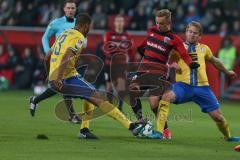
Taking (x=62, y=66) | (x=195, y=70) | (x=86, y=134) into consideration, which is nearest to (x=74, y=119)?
(x=86, y=134)

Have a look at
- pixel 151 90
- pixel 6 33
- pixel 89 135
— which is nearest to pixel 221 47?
pixel 6 33

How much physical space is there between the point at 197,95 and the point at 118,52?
22.2 feet

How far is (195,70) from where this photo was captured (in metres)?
13.1

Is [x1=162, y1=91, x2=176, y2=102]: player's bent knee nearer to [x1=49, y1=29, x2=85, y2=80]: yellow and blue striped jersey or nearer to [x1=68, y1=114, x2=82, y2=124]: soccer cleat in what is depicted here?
[x1=49, y1=29, x2=85, y2=80]: yellow and blue striped jersey

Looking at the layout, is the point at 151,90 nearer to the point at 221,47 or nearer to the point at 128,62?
the point at 128,62

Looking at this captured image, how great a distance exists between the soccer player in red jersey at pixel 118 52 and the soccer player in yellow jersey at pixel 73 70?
20.1ft

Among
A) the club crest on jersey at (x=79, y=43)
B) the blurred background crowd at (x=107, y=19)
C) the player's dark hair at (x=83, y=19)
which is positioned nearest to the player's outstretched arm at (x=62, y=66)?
the club crest on jersey at (x=79, y=43)

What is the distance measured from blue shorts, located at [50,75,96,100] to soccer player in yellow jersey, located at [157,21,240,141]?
123cm

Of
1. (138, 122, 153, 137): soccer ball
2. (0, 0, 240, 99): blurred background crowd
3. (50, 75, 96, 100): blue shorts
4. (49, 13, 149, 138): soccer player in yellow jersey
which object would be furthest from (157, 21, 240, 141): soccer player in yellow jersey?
(0, 0, 240, 99): blurred background crowd

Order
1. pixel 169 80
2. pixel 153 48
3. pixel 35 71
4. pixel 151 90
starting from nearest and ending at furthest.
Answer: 1. pixel 153 48
2. pixel 151 90
3. pixel 169 80
4. pixel 35 71

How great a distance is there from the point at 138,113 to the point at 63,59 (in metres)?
2.50

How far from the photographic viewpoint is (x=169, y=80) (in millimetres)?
15703

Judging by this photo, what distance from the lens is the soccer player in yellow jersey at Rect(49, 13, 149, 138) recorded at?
1260 centimetres

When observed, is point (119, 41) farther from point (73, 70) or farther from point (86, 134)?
point (86, 134)
